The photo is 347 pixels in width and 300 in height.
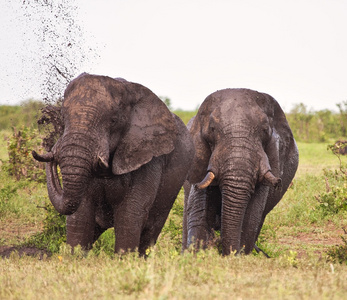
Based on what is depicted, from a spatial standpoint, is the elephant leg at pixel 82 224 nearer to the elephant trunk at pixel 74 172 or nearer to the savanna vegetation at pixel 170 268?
the savanna vegetation at pixel 170 268

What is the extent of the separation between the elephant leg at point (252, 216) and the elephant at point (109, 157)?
114 centimetres

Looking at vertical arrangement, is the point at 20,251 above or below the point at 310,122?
below

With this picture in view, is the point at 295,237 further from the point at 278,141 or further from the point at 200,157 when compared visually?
the point at 200,157

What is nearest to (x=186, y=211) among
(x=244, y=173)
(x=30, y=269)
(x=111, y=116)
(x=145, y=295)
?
(x=244, y=173)

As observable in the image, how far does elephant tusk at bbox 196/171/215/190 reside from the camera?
8.00 metres

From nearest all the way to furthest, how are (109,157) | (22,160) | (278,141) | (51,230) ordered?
(109,157) → (278,141) → (51,230) → (22,160)

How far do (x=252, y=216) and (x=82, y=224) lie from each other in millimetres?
2333

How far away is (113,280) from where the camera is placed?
4.82m

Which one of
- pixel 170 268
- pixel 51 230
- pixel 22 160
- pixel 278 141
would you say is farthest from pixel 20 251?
pixel 22 160

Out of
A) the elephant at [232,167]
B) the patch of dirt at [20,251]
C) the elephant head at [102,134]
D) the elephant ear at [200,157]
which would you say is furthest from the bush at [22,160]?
the elephant head at [102,134]

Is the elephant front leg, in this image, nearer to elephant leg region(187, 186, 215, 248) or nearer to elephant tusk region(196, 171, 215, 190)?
elephant leg region(187, 186, 215, 248)

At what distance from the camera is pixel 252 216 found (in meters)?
8.53

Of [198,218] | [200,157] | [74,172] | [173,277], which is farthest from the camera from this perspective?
[200,157]

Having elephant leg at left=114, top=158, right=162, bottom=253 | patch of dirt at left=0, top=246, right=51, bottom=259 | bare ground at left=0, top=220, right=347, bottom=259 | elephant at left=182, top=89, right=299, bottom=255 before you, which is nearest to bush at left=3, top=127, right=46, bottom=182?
bare ground at left=0, top=220, right=347, bottom=259
